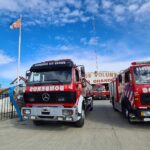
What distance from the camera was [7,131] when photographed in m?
8.06

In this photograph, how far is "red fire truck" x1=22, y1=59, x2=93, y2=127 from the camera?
25.2 feet

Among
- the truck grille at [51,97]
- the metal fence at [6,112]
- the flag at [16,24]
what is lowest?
the metal fence at [6,112]

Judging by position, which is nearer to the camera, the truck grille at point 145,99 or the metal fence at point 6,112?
the truck grille at point 145,99

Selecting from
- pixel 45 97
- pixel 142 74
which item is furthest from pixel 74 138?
pixel 142 74

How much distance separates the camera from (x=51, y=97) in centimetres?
794

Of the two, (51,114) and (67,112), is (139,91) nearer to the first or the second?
(67,112)

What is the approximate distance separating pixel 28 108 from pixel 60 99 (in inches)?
55.6

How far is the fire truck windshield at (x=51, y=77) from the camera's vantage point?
8.07m

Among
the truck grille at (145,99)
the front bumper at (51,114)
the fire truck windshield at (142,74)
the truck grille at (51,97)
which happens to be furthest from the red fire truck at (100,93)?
the truck grille at (51,97)

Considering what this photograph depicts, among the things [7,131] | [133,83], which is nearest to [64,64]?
[133,83]

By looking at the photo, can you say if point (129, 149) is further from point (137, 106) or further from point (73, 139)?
point (137, 106)

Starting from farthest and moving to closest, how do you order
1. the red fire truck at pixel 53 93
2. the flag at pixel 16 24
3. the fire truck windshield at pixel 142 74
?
the flag at pixel 16 24 < the fire truck windshield at pixel 142 74 < the red fire truck at pixel 53 93

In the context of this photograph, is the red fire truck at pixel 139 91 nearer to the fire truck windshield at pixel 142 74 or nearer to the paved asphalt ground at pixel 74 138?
the fire truck windshield at pixel 142 74

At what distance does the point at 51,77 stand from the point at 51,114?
5.11 ft
